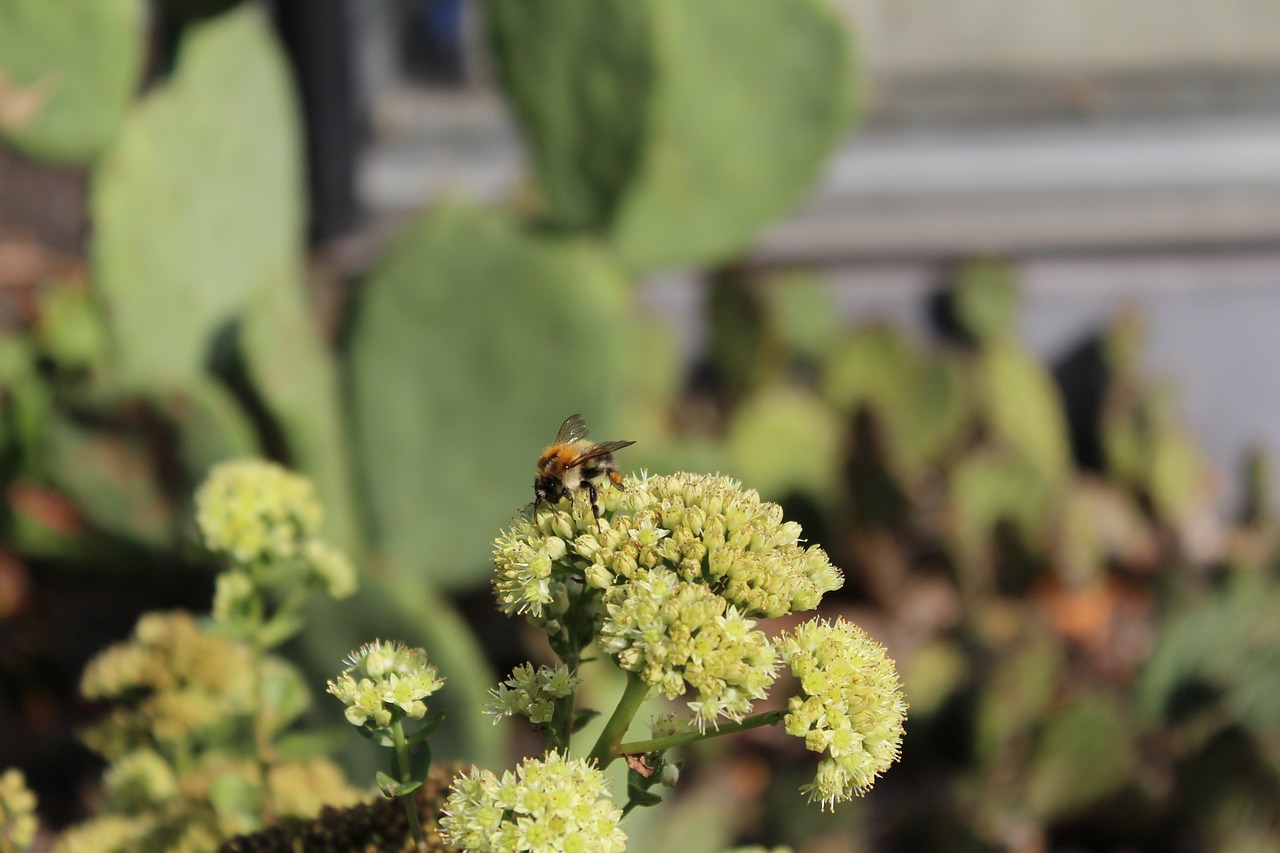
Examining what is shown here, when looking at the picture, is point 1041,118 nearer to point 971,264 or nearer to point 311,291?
point 971,264

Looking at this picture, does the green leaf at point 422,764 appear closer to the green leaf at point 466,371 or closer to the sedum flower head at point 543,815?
the sedum flower head at point 543,815

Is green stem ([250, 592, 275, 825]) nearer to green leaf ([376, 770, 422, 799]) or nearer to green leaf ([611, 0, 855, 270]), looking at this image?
green leaf ([376, 770, 422, 799])

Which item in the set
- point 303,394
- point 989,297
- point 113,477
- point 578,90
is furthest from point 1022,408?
point 113,477

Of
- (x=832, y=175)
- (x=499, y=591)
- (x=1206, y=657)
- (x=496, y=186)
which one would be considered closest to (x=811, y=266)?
(x=832, y=175)

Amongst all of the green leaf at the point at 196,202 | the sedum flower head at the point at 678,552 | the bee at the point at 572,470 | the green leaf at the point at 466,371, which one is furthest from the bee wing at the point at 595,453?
the green leaf at the point at 196,202

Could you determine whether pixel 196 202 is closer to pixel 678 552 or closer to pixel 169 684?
pixel 169 684

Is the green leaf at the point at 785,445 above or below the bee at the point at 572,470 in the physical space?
above
